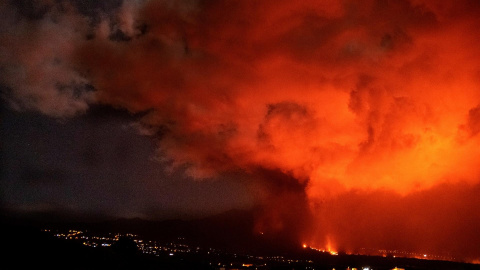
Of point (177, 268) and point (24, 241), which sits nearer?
point (24, 241)

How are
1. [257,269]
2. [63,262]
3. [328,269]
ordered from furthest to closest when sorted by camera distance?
[328,269] < [257,269] < [63,262]

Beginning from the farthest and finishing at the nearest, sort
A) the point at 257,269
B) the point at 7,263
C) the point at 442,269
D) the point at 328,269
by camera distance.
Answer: the point at 442,269 → the point at 328,269 → the point at 257,269 → the point at 7,263

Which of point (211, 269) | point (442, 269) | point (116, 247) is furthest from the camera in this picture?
point (442, 269)

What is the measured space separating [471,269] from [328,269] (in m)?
112

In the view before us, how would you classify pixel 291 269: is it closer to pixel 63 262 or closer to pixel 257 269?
pixel 257 269

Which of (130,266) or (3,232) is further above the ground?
(3,232)

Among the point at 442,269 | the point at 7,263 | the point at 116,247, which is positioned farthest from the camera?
the point at 442,269

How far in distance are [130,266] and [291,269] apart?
73.8 m

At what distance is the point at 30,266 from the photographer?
44719mm

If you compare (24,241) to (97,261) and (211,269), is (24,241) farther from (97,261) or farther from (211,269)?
(211,269)

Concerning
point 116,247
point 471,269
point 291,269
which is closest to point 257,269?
point 291,269

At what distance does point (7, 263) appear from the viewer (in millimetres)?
42188

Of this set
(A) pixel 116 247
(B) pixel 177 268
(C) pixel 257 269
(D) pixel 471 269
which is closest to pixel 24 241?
(A) pixel 116 247

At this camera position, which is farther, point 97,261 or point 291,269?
point 291,269
